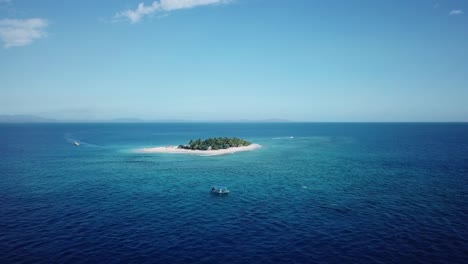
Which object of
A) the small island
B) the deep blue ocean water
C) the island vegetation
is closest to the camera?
the deep blue ocean water

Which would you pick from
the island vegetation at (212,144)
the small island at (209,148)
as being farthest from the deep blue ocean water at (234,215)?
the island vegetation at (212,144)

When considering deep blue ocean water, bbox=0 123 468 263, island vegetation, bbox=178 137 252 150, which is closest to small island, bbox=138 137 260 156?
island vegetation, bbox=178 137 252 150

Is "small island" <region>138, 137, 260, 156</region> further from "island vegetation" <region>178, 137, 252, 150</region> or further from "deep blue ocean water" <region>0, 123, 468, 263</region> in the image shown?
"deep blue ocean water" <region>0, 123, 468, 263</region>

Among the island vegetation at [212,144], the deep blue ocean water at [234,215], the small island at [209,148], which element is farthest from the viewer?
the island vegetation at [212,144]

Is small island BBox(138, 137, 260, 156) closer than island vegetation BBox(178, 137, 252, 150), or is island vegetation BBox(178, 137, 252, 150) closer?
small island BBox(138, 137, 260, 156)

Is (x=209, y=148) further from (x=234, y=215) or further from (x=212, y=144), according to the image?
(x=234, y=215)

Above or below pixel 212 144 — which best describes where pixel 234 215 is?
below

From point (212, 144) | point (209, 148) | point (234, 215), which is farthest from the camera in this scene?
point (212, 144)

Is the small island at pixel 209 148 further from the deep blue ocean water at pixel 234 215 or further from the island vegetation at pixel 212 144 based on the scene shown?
the deep blue ocean water at pixel 234 215

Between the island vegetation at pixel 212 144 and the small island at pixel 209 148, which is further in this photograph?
the island vegetation at pixel 212 144

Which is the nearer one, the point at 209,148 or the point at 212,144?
the point at 209,148

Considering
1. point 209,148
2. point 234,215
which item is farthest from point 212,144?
point 234,215

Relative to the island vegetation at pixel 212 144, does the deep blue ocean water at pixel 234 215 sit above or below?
below
